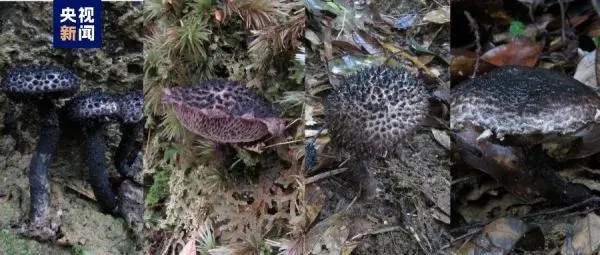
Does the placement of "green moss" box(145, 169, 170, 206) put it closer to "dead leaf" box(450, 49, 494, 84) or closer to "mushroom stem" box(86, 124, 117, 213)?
"mushroom stem" box(86, 124, 117, 213)

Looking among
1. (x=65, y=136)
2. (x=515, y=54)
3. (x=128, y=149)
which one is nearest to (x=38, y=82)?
(x=65, y=136)

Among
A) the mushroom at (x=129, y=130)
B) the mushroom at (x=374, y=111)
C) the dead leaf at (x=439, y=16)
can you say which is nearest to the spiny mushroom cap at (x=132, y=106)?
the mushroom at (x=129, y=130)

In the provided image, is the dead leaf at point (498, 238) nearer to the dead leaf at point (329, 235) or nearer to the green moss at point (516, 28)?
the dead leaf at point (329, 235)

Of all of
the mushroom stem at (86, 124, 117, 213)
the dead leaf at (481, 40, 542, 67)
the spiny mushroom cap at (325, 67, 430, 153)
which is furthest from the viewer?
the dead leaf at (481, 40, 542, 67)

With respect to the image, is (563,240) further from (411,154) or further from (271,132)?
(271,132)

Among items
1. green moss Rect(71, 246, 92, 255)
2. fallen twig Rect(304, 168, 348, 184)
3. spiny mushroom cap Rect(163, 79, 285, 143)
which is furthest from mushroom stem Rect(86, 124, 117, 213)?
fallen twig Rect(304, 168, 348, 184)

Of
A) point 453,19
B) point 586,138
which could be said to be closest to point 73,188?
point 453,19

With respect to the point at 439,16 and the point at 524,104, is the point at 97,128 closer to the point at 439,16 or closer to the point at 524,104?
the point at 439,16
